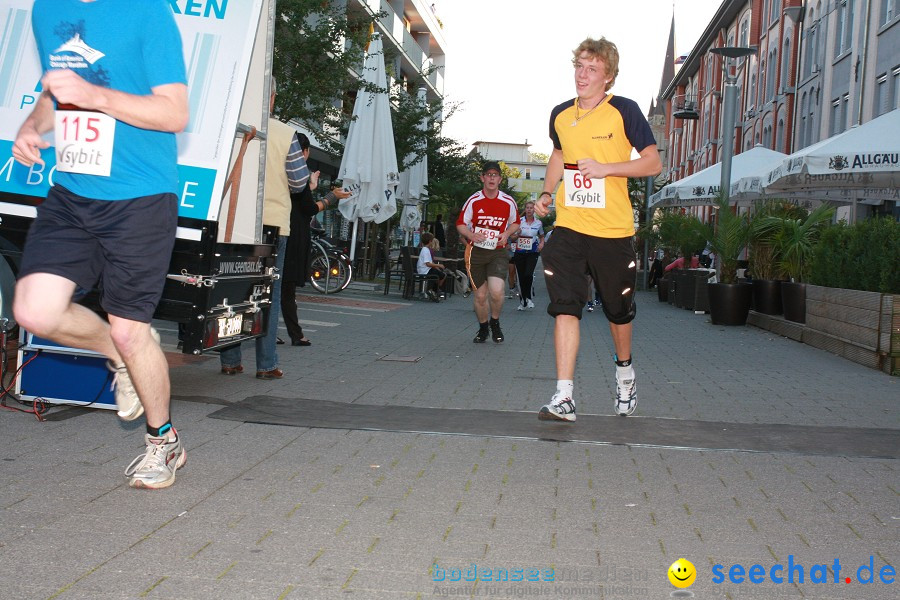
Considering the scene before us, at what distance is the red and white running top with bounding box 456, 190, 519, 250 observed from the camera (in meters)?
12.0

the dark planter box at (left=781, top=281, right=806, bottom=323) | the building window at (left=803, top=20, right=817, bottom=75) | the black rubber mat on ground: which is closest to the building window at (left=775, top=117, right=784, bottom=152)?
the building window at (left=803, top=20, right=817, bottom=75)

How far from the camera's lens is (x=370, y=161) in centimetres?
2150

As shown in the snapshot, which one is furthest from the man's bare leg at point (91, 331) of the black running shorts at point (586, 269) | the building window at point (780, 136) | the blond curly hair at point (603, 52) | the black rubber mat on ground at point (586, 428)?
the building window at point (780, 136)

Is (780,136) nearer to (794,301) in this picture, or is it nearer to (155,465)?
(794,301)

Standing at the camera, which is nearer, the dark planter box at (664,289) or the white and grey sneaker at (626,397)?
the white and grey sneaker at (626,397)

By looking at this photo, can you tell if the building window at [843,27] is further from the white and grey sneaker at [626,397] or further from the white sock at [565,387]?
the white sock at [565,387]

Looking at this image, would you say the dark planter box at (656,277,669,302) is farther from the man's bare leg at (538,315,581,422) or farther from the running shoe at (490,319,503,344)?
the man's bare leg at (538,315,581,422)

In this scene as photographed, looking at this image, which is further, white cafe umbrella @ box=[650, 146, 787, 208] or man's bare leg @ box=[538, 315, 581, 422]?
white cafe umbrella @ box=[650, 146, 787, 208]

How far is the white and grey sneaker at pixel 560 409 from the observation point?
6.33 m

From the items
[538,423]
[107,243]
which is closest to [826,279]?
[538,423]

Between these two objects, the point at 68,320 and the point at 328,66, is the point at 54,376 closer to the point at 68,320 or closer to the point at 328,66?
the point at 68,320

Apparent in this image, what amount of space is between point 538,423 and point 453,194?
92.6 ft

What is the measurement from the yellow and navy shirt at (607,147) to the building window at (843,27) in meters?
27.9

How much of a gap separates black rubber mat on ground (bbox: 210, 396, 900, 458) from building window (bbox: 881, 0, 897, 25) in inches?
945
